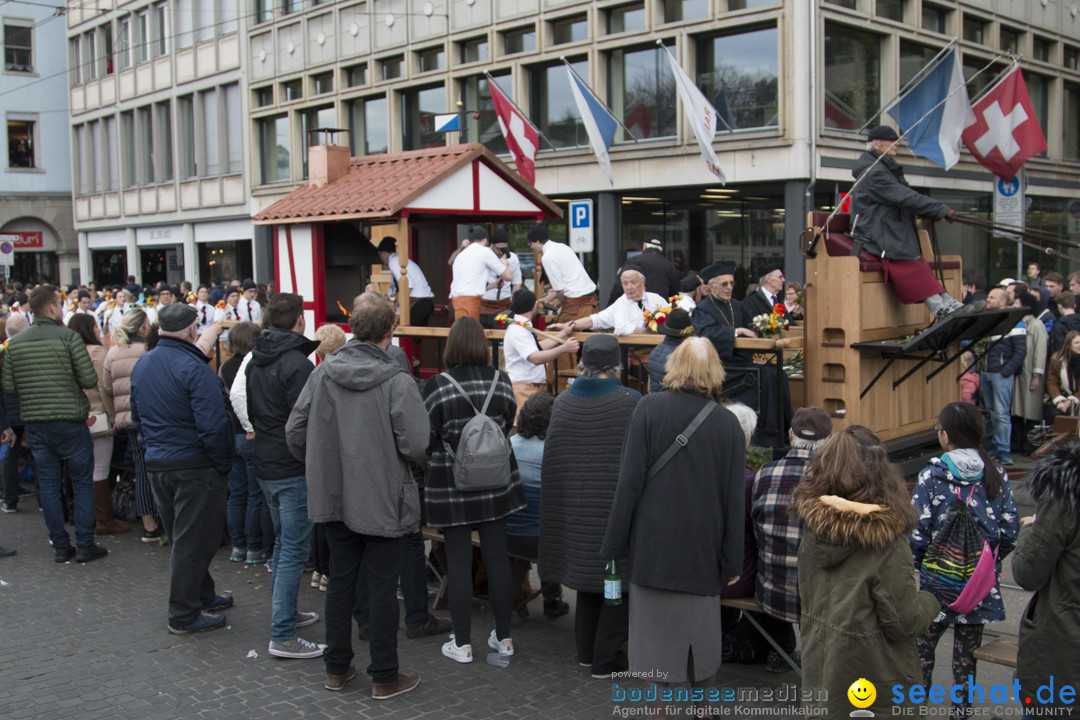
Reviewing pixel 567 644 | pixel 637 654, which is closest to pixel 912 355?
pixel 567 644

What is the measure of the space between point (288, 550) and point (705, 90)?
52.5ft

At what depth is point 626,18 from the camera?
68.4 feet

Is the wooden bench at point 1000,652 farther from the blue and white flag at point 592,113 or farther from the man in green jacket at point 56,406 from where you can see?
the blue and white flag at point 592,113

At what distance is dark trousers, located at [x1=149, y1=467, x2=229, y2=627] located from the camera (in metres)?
6.54

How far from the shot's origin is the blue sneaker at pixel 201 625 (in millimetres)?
6551

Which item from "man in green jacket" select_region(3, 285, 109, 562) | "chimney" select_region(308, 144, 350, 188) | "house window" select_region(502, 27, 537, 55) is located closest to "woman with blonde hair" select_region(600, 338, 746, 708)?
"man in green jacket" select_region(3, 285, 109, 562)

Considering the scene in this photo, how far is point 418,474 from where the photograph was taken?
643cm

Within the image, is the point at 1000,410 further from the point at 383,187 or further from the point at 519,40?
the point at 519,40

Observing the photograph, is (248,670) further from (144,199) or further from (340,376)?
(144,199)

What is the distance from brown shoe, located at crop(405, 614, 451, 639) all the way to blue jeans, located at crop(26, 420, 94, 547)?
3683 mm

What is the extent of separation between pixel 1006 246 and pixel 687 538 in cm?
2336

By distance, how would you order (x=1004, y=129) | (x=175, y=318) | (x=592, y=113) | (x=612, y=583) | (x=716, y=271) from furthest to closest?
(x=592, y=113) → (x=1004, y=129) → (x=716, y=271) → (x=175, y=318) → (x=612, y=583)

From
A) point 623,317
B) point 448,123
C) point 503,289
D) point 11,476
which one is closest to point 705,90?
point 448,123

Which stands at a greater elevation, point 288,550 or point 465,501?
point 465,501
